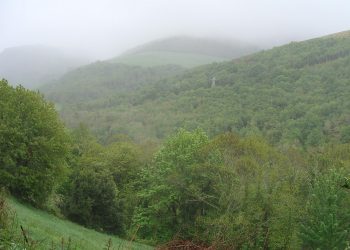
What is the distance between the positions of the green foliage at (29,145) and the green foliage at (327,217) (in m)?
23.1

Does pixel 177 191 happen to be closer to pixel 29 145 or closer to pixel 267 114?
pixel 29 145

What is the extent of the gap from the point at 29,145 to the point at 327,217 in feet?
88.3

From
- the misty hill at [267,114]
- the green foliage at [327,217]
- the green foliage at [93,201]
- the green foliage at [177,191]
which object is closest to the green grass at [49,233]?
the green foliage at [177,191]

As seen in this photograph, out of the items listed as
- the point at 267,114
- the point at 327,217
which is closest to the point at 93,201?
the point at 327,217

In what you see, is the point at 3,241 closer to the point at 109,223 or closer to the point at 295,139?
the point at 109,223

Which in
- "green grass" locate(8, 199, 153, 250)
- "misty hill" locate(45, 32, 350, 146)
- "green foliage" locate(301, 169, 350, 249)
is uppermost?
"green grass" locate(8, 199, 153, 250)

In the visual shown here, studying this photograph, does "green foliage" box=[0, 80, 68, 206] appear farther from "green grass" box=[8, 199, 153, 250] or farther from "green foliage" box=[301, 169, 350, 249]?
"green foliage" box=[301, 169, 350, 249]

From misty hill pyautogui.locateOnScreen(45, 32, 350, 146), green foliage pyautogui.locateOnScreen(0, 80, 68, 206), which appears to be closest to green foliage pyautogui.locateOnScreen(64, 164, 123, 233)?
green foliage pyautogui.locateOnScreen(0, 80, 68, 206)

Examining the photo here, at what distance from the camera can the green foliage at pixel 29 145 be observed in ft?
122

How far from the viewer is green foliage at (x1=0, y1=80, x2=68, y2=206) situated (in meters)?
37.3

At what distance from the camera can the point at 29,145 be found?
3884 cm

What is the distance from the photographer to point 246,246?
3919 cm

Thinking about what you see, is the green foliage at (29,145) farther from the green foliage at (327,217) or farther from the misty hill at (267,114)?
the misty hill at (267,114)

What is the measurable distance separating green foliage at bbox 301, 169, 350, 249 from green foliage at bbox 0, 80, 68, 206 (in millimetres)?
23120
